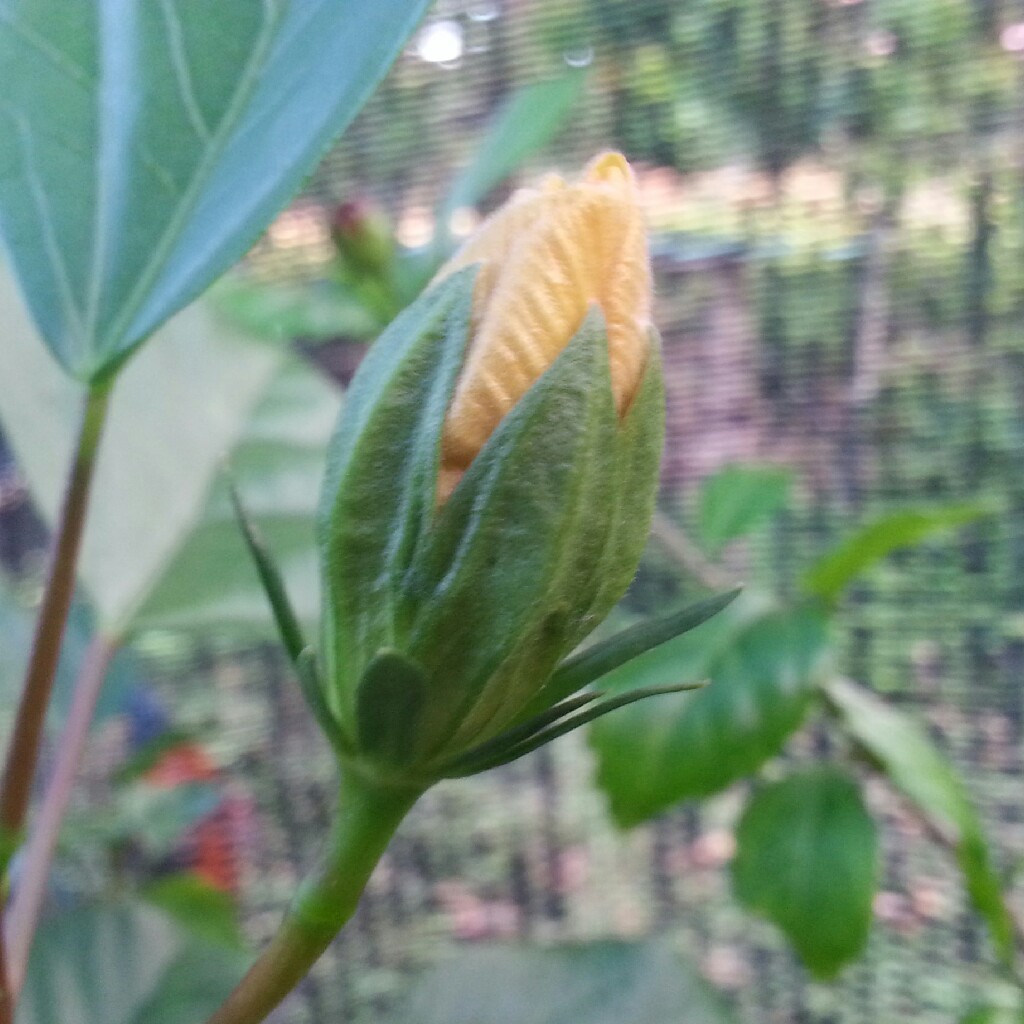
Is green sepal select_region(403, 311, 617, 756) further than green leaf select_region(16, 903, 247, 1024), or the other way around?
green leaf select_region(16, 903, 247, 1024)

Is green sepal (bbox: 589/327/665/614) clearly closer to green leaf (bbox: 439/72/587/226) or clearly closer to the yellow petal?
the yellow petal

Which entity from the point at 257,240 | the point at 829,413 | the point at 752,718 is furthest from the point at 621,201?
the point at 829,413

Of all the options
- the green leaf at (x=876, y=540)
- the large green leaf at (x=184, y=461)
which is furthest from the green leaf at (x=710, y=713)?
the large green leaf at (x=184, y=461)

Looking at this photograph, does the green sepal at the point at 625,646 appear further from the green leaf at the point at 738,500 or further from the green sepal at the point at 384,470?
the green leaf at the point at 738,500

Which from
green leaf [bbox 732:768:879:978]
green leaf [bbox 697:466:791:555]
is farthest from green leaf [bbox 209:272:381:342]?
green leaf [bbox 732:768:879:978]

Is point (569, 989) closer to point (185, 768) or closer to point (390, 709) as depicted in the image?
point (390, 709)

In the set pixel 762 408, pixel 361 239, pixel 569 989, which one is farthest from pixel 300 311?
pixel 569 989

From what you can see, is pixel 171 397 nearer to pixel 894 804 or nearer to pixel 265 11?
pixel 265 11
